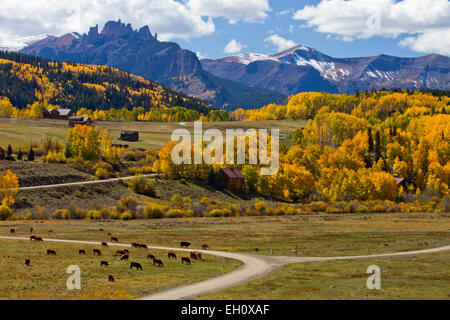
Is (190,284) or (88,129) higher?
(88,129)

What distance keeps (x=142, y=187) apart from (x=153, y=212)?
19.2 m

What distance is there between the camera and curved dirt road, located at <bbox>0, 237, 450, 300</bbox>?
3167cm

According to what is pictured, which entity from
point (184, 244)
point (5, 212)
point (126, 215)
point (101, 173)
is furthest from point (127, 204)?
point (184, 244)

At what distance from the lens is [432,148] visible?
15850 cm

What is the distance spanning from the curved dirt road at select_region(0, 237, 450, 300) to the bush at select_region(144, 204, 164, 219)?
3662cm

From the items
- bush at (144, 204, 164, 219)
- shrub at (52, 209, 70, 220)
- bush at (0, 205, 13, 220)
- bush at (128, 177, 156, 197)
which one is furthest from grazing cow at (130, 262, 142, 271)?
bush at (128, 177, 156, 197)

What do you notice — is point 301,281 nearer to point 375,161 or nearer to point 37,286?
point 37,286

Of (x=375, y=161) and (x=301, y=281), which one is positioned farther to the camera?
(x=375, y=161)

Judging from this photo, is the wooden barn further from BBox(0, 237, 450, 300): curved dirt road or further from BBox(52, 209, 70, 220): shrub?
BBox(0, 237, 450, 300): curved dirt road

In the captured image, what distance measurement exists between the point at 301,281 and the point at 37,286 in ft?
60.5

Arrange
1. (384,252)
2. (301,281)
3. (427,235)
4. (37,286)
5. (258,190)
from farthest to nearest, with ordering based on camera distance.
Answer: (258,190)
(427,235)
(384,252)
(301,281)
(37,286)

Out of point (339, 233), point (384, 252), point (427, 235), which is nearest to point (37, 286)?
point (384, 252)

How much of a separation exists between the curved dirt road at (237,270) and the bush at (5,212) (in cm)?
2790

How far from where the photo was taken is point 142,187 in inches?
4488
